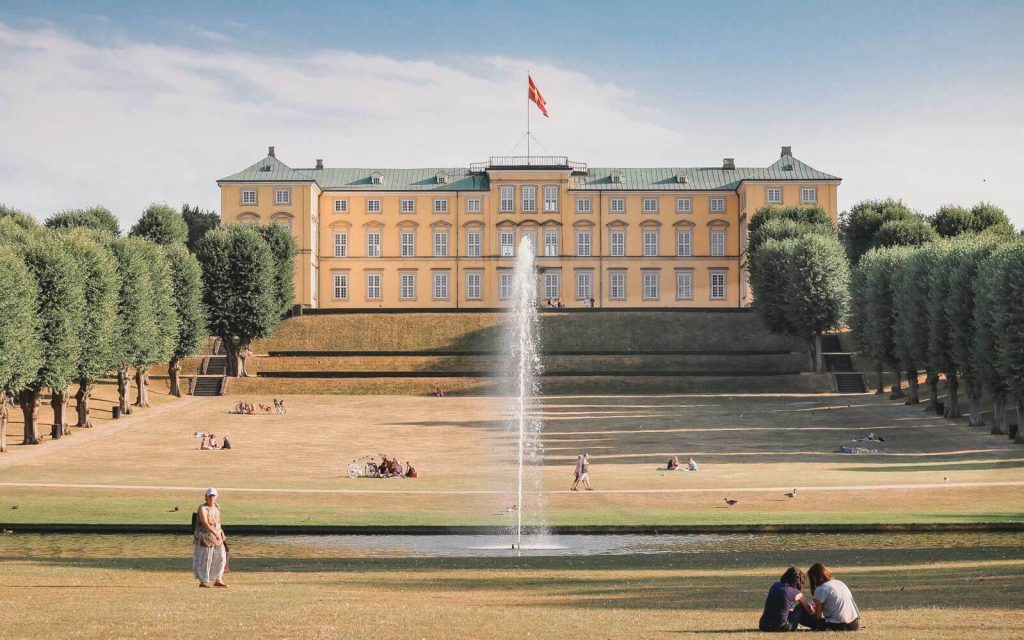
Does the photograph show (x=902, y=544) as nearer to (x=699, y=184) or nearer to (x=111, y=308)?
(x=111, y=308)

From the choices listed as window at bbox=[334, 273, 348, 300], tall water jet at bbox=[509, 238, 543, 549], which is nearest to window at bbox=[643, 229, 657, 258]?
tall water jet at bbox=[509, 238, 543, 549]

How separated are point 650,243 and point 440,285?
19635 mm

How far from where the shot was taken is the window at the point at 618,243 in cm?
11906

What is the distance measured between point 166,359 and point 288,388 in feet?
30.6

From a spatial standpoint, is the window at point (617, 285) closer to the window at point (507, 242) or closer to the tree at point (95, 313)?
the window at point (507, 242)

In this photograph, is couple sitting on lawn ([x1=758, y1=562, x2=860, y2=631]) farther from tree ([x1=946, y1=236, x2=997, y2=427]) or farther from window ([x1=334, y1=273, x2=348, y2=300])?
window ([x1=334, y1=273, x2=348, y2=300])

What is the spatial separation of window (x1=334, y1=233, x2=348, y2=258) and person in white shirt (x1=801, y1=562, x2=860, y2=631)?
105 meters

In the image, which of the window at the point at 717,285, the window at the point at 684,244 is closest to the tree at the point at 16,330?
the window at the point at 684,244

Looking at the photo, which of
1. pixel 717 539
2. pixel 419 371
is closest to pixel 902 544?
pixel 717 539

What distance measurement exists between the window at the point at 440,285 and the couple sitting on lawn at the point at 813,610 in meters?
104

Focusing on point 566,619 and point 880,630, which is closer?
point 880,630

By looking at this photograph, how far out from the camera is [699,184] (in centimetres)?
12069

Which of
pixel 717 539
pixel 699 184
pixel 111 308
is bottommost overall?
pixel 717 539

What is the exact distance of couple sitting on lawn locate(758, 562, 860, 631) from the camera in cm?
1551
